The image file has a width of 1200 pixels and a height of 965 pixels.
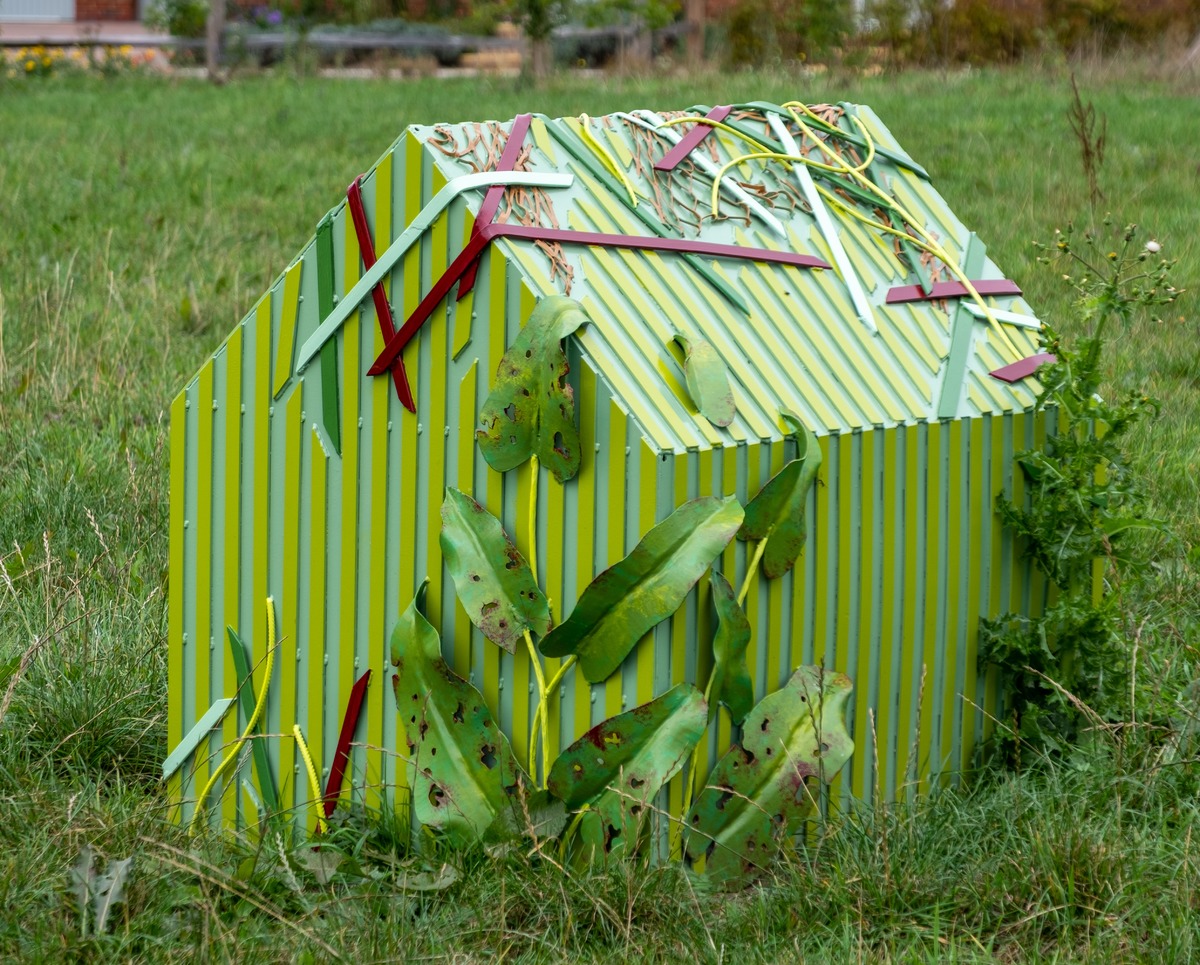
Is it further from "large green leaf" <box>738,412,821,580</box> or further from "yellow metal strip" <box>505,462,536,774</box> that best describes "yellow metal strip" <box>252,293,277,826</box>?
"large green leaf" <box>738,412,821,580</box>

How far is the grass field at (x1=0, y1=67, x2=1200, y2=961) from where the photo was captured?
9.57 feet

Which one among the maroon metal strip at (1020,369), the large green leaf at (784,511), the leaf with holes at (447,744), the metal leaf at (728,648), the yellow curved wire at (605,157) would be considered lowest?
the leaf with holes at (447,744)

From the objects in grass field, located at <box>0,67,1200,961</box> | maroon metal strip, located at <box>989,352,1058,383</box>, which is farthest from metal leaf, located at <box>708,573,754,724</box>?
maroon metal strip, located at <box>989,352,1058,383</box>

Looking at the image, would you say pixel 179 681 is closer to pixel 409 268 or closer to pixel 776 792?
pixel 409 268

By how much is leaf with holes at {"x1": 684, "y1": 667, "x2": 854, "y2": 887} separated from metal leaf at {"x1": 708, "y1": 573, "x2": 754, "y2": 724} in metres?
0.09

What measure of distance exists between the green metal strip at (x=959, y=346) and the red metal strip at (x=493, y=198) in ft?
A: 3.45

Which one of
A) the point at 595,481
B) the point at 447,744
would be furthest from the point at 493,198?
the point at 447,744

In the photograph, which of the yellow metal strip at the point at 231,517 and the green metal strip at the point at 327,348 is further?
the yellow metal strip at the point at 231,517

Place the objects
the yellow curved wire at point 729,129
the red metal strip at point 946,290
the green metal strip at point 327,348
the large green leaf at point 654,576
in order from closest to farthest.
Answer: the large green leaf at point 654,576
the green metal strip at point 327,348
the red metal strip at point 946,290
the yellow curved wire at point 729,129

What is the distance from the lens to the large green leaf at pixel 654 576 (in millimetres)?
2883

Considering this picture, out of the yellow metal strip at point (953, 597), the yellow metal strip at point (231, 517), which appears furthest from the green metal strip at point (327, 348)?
the yellow metal strip at point (953, 597)

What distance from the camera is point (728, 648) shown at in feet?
9.81

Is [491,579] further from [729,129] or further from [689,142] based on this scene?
[729,129]

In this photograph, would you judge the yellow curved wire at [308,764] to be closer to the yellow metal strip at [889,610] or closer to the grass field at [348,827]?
the grass field at [348,827]
